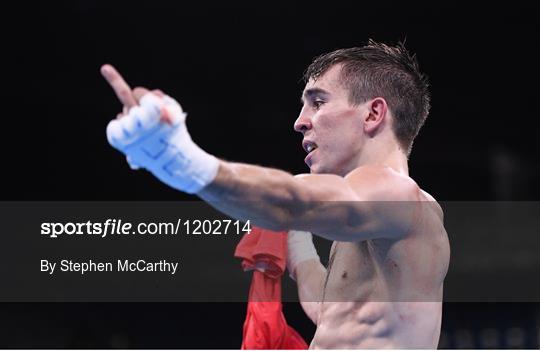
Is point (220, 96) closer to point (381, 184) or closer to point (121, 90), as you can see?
point (381, 184)

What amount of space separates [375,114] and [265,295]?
29.8 inches

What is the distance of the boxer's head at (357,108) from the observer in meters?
2.07

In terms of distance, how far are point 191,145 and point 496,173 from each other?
13.6 feet

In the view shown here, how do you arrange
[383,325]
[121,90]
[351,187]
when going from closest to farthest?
[121,90] < [351,187] < [383,325]

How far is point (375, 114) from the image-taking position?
2.11 m

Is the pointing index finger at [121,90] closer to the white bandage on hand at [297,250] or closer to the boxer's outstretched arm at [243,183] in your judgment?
the boxer's outstretched arm at [243,183]

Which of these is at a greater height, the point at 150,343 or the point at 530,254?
the point at 530,254

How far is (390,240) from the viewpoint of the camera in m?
1.90

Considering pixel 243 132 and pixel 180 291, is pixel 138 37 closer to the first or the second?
pixel 243 132

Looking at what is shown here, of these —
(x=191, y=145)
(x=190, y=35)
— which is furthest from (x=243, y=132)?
(x=191, y=145)

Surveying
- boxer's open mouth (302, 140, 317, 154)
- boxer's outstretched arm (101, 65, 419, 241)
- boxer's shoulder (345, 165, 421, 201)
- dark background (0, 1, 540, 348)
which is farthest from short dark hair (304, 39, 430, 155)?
dark background (0, 1, 540, 348)

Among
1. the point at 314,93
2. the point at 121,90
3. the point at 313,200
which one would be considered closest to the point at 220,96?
the point at 314,93

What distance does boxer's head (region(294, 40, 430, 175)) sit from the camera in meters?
2.07

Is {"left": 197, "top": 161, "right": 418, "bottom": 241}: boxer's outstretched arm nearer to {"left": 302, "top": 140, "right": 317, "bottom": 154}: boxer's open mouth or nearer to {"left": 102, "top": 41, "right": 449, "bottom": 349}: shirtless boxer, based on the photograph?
{"left": 102, "top": 41, "right": 449, "bottom": 349}: shirtless boxer
